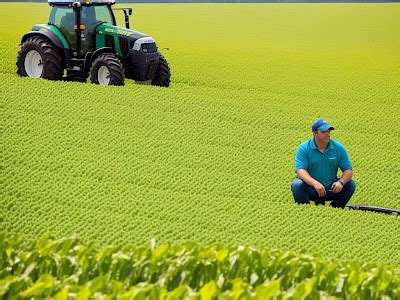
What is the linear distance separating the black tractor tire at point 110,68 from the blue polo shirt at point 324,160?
514 cm

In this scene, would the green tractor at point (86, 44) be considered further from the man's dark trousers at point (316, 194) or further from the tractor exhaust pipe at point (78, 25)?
the man's dark trousers at point (316, 194)

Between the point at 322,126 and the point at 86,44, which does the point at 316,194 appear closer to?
the point at 322,126

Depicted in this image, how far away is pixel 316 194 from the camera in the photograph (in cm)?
904

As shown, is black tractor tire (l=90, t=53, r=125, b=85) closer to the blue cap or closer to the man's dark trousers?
the man's dark trousers

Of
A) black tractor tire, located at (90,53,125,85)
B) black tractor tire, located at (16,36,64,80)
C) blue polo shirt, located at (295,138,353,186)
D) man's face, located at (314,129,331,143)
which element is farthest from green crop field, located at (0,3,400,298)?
man's face, located at (314,129,331,143)

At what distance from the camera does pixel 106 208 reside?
841 centimetres

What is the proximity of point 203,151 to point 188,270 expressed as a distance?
6.21 metres

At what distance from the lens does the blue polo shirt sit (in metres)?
8.90

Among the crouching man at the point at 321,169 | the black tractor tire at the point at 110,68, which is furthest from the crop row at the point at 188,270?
the black tractor tire at the point at 110,68

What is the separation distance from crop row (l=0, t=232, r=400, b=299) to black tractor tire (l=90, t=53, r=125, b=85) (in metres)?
8.30

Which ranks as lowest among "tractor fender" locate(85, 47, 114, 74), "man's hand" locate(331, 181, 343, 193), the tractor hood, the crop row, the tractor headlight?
the crop row

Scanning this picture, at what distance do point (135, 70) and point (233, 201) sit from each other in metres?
5.51

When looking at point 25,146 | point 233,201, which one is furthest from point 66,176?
point 233,201

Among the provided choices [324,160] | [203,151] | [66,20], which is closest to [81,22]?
[66,20]
